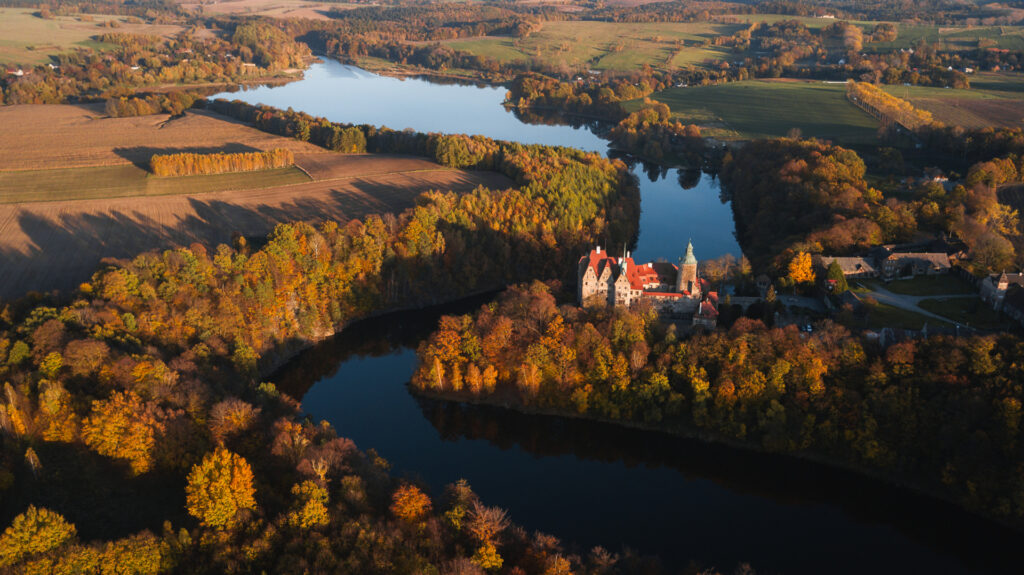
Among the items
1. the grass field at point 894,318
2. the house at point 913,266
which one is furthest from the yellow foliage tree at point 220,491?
the house at point 913,266

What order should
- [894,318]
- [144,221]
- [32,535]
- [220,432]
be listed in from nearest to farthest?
[32,535] < [220,432] < [894,318] < [144,221]

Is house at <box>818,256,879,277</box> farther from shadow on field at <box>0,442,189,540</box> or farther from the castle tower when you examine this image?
shadow on field at <box>0,442,189,540</box>

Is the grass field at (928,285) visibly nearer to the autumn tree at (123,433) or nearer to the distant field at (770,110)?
the autumn tree at (123,433)

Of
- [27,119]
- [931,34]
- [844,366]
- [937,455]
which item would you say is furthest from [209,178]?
[931,34]

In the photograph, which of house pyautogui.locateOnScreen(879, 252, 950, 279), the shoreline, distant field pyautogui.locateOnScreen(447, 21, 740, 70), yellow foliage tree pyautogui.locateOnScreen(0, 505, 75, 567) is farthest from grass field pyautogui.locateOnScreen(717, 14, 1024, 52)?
yellow foliage tree pyautogui.locateOnScreen(0, 505, 75, 567)

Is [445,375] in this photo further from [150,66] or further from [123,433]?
[150,66]

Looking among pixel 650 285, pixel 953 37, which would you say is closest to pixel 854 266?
pixel 650 285
